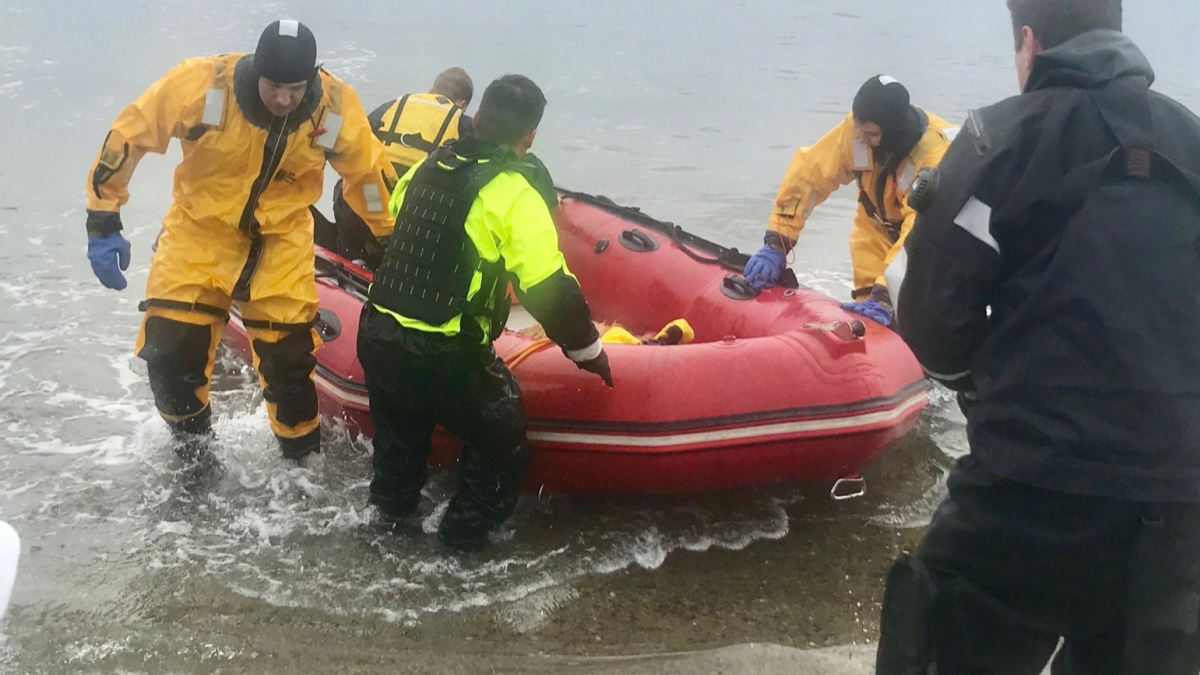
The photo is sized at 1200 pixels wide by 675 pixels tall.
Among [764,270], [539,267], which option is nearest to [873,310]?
[764,270]

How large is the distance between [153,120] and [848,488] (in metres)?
2.60

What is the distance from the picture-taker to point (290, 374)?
3367mm

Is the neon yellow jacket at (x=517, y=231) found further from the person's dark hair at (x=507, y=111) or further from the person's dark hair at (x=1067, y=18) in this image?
the person's dark hair at (x=1067, y=18)

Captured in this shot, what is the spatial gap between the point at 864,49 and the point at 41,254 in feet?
61.1

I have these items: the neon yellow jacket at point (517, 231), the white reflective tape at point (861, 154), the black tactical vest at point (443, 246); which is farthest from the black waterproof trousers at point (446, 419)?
the white reflective tape at point (861, 154)

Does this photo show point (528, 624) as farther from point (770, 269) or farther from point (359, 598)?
point (770, 269)

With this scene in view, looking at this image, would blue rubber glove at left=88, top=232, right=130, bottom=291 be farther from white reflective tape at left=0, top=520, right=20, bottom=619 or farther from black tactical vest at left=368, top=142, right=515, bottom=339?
white reflective tape at left=0, top=520, right=20, bottom=619

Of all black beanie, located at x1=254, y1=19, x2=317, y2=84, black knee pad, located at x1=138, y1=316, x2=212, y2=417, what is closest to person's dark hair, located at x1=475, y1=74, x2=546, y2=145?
black beanie, located at x1=254, y1=19, x2=317, y2=84

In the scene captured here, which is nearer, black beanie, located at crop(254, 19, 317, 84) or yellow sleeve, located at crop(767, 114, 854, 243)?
black beanie, located at crop(254, 19, 317, 84)

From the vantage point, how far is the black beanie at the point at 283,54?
2.90m

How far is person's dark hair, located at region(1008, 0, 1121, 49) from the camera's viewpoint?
1.60 metres

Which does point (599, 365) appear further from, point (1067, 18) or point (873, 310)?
point (1067, 18)

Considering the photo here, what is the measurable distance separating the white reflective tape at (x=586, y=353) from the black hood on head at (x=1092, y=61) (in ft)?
5.00

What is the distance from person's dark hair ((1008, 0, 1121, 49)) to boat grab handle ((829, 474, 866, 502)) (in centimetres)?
199
